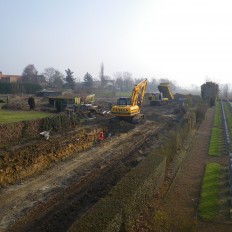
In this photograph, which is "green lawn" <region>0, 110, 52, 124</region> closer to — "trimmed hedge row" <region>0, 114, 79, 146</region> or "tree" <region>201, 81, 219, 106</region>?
"trimmed hedge row" <region>0, 114, 79, 146</region>

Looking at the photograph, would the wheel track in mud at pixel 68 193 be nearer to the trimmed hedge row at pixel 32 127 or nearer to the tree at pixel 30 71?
the trimmed hedge row at pixel 32 127

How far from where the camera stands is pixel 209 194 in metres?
13.2

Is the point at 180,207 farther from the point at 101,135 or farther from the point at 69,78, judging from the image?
the point at 69,78

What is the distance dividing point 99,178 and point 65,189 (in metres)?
2.06

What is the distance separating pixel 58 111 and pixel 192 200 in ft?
68.0

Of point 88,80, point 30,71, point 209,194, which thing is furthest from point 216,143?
point 30,71

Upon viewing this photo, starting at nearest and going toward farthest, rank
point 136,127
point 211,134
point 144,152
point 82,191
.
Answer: point 82,191
point 144,152
point 211,134
point 136,127

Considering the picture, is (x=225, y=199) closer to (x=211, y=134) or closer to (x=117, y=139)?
(x=117, y=139)

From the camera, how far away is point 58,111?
3116 cm

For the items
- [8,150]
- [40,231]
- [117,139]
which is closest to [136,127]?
[117,139]

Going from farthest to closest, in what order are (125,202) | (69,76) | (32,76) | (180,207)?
(32,76) < (69,76) < (180,207) < (125,202)

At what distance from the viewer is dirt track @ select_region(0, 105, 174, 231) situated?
10.9m

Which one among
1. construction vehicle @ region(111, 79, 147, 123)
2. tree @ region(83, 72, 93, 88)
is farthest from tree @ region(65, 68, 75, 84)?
construction vehicle @ region(111, 79, 147, 123)

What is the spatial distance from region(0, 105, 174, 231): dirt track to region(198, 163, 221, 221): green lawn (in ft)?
12.7
